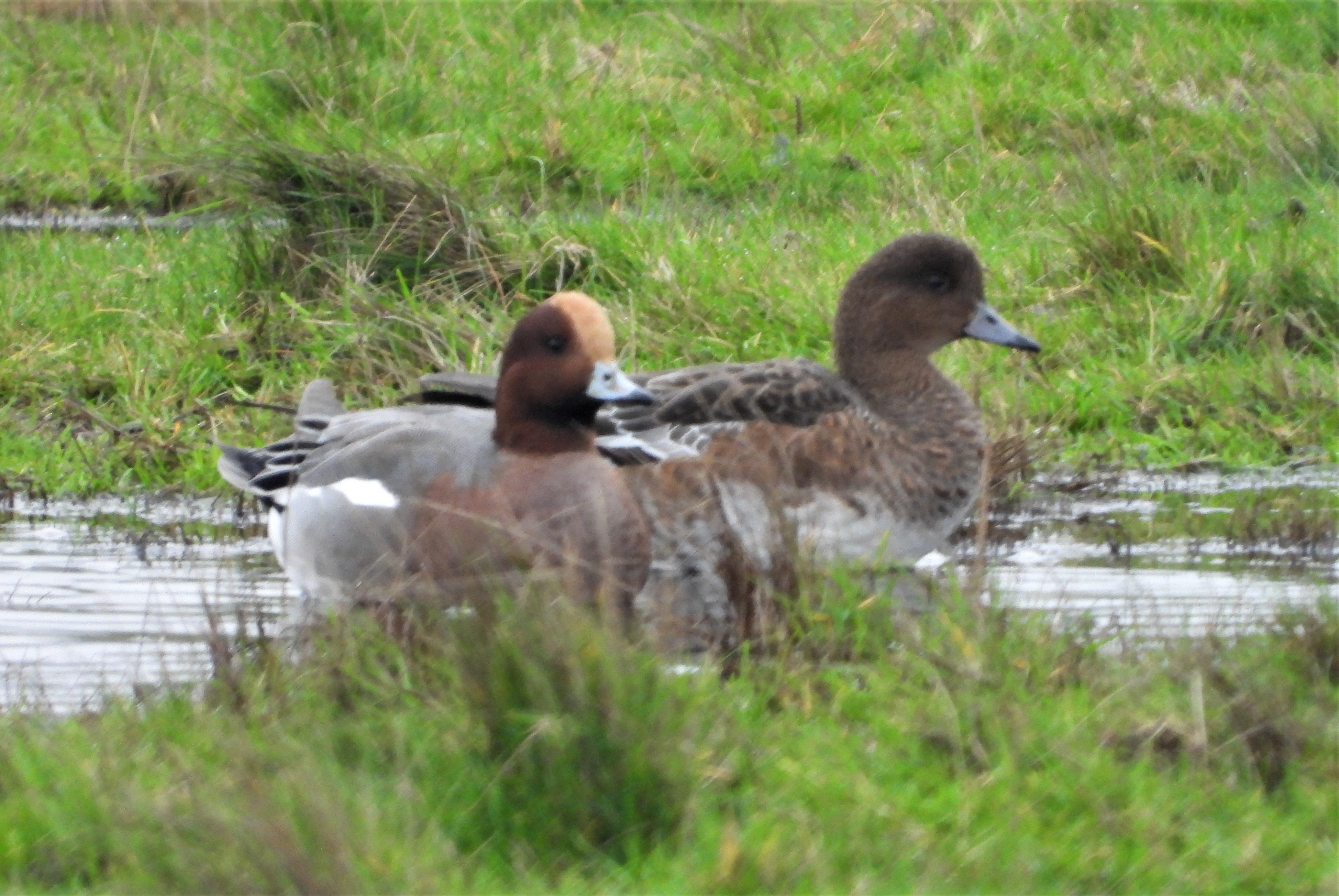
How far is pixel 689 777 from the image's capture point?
2.68 m

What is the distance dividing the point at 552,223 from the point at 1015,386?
1.90 m

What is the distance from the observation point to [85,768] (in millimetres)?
2756

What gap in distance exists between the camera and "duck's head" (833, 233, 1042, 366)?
5.33 metres

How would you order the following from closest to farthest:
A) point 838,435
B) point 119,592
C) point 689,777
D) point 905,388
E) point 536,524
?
point 689,777
point 536,524
point 119,592
point 838,435
point 905,388

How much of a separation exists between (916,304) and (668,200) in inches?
122

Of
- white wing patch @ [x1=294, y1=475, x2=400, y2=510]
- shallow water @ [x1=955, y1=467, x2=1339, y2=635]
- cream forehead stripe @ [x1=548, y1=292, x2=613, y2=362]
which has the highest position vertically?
cream forehead stripe @ [x1=548, y1=292, x2=613, y2=362]

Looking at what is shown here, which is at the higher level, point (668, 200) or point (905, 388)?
point (668, 200)

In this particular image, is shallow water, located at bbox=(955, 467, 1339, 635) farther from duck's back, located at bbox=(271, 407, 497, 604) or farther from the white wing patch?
the white wing patch

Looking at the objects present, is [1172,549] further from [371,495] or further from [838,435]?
[371,495]

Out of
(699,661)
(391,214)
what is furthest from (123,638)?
(391,214)

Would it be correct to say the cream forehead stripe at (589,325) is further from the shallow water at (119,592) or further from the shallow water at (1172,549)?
the shallow water at (1172,549)

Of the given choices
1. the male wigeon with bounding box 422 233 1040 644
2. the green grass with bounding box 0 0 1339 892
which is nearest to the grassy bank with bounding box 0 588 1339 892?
the green grass with bounding box 0 0 1339 892

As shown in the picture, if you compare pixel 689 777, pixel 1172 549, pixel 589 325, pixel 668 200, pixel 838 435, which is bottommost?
pixel 689 777

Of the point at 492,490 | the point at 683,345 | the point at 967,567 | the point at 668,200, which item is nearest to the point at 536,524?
the point at 492,490
